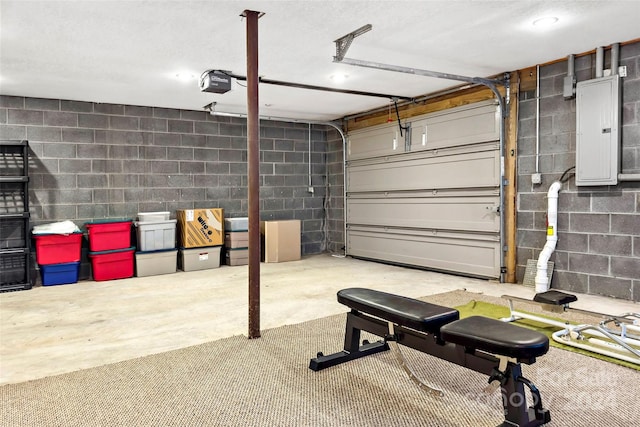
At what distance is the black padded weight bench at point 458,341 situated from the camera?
1.86 metres

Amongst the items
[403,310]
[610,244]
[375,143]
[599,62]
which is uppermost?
[599,62]

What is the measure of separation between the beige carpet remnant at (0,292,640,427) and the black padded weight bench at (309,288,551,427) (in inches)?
5.7

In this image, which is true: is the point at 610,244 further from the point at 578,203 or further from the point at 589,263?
the point at 578,203

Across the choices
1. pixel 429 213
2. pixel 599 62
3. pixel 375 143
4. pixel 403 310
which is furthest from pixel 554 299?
pixel 375 143

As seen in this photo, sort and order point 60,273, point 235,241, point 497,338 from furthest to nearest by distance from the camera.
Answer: point 235,241 < point 60,273 < point 497,338

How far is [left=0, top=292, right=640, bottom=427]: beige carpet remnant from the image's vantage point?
6.89 feet

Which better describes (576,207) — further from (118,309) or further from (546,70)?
(118,309)

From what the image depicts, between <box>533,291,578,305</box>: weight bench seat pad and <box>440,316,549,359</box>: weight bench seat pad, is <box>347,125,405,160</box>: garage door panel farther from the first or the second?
<box>440,316,549,359</box>: weight bench seat pad

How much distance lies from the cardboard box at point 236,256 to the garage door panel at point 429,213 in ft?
6.61

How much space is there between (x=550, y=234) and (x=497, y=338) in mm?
3354

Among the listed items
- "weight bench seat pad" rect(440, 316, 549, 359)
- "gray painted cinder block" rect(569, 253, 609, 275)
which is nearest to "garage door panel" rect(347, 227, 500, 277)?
"gray painted cinder block" rect(569, 253, 609, 275)

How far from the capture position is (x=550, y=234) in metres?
4.72

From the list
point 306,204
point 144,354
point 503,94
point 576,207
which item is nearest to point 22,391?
point 144,354

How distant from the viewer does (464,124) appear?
5742mm
